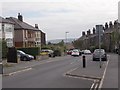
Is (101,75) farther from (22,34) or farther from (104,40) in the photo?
(104,40)

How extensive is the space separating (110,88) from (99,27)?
15723 millimetres

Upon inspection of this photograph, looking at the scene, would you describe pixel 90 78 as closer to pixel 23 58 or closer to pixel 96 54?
pixel 96 54

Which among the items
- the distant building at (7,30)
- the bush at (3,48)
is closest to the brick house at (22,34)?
the distant building at (7,30)

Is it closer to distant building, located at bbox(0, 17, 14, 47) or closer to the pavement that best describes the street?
the pavement

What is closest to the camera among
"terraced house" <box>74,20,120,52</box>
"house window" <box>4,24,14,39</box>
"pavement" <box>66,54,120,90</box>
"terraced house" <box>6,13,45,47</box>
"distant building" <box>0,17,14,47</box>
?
"pavement" <box>66,54,120,90</box>

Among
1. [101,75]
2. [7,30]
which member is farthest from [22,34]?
[101,75]

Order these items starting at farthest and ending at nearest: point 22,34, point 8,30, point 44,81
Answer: point 22,34
point 8,30
point 44,81

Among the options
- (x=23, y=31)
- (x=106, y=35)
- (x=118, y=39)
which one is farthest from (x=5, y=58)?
(x=106, y=35)

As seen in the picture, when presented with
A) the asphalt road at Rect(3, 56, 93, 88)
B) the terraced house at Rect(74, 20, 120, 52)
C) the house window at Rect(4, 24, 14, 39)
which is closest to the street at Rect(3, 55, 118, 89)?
the asphalt road at Rect(3, 56, 93, 88)

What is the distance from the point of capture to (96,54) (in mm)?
46906

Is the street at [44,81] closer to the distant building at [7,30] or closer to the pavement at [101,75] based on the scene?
the pavement at [101,75]

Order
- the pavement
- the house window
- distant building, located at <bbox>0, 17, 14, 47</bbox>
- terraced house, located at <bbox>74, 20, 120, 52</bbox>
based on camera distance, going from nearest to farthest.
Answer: the pavement < distant building, located at <bbox>0, 17, 14, 47</bbox> < the house window < terraced house, located at <bbox>74, 20, 120, 52</bbox>

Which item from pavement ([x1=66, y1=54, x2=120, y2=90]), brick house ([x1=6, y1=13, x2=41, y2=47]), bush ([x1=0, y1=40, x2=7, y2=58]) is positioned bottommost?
pavement ([x1=66, y1=54, x2=120, y2=90])

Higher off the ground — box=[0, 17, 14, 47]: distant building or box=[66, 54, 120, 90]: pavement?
box=[0, 17, 14, 47]: distant building
